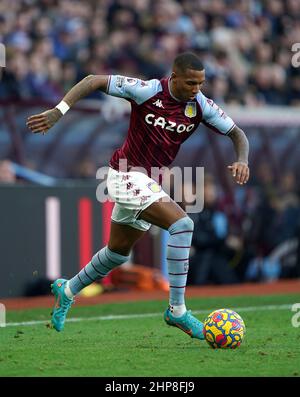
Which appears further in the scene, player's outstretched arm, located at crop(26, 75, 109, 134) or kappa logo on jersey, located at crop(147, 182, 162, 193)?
kappa logo on jersey, located at crop(147, 182, 162, 193)

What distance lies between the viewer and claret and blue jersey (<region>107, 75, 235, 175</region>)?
28.6 feet

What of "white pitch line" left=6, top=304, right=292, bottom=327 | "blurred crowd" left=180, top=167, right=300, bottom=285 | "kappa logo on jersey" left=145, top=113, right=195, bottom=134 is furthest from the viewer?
"blurred crowd" left=180, top=167, right=300, bottom=285

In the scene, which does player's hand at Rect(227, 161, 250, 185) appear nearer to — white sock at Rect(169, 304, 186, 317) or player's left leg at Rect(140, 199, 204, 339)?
player's left leg at Rect(140, 199, 204, 339)

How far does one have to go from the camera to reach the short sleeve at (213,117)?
8.82m

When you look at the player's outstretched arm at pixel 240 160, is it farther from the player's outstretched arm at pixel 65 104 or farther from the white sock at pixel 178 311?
the player's outstretched arm at pixel 65 104

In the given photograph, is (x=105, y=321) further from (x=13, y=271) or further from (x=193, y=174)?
(x=193, y=174)

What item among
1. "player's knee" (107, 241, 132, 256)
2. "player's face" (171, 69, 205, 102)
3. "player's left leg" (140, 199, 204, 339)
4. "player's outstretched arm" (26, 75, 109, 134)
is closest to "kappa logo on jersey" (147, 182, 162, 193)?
"player's left leg" (140, 199, 204, 339)

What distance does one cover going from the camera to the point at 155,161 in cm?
880

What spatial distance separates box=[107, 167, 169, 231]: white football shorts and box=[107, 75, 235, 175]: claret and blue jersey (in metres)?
0.11

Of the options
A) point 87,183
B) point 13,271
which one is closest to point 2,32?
point 87,183

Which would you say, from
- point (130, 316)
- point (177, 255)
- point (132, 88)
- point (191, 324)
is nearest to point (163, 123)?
point (132, 88)

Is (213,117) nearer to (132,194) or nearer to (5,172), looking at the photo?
(132,194)

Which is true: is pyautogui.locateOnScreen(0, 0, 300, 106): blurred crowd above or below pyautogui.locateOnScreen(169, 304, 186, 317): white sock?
above

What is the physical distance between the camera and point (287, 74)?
2061cm
